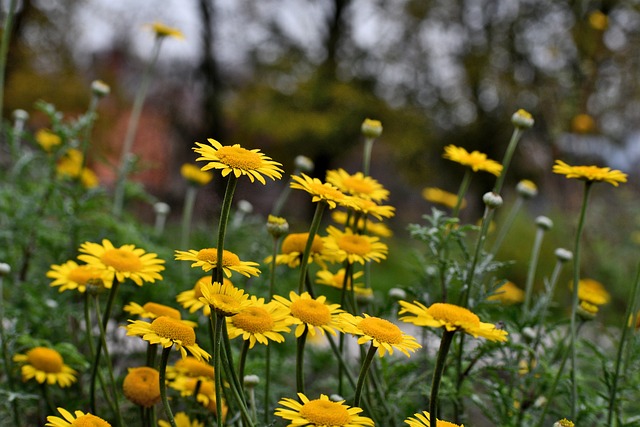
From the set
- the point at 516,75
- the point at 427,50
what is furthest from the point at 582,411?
the point at 427,50

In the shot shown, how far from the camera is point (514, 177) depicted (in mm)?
14180

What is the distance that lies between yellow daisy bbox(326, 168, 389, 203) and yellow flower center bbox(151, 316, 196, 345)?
56 cm

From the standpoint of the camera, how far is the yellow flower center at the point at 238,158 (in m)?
1.21

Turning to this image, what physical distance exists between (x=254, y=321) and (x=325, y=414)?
0.74 feet

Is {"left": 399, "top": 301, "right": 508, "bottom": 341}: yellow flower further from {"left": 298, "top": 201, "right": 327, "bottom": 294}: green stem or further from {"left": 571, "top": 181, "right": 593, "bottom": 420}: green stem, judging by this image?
{"left": 571, "top": 181, "right": 593, "bottom": 420}: green stem

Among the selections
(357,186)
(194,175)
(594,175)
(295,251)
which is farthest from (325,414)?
(194,175)

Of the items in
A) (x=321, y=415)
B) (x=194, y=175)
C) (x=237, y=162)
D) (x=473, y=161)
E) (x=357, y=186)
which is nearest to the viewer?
(x=321, y=415)

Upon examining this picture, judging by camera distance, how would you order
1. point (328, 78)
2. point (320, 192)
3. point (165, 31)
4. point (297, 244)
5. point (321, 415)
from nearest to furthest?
point (321, 415) → point (320, 192) → point (297, 244) → point (165, 31) → point (328, 78)

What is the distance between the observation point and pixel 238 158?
1215mm

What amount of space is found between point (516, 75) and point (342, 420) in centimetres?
1188

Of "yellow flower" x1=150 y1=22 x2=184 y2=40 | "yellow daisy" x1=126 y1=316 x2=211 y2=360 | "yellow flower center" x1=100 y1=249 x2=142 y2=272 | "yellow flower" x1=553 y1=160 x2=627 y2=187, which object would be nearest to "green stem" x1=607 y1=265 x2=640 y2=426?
"yellow flower" x1=553 y1=160 x2=627 y2=187

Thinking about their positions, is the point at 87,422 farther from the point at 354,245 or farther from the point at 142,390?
the point at 354,245


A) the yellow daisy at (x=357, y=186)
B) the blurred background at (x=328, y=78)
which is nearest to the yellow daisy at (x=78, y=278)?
the yellow daisy at (x=357, y=186)

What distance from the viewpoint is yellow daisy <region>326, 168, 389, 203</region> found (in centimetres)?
165
